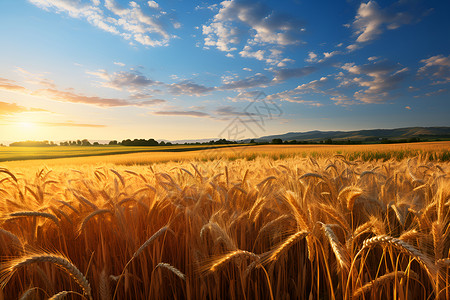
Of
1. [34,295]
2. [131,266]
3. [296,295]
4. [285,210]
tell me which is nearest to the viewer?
[34,295]

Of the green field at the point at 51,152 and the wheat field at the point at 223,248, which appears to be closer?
the wheat field at the point at 223,248

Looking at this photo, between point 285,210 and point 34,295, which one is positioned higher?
point 285,210

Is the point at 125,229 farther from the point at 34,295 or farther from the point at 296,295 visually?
the point at 296,295

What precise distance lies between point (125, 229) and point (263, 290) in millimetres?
1028

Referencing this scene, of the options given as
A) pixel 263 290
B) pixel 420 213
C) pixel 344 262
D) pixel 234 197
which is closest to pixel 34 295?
pixel 263 290

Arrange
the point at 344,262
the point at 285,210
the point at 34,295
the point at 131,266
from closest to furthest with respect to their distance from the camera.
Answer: the point at 344,262, the point at 34,295, the point at 131,266, the point at 285,210

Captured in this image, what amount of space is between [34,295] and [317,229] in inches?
68.7

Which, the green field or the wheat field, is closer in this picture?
the wheat field

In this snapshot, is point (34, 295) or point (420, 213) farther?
point (420, 213)

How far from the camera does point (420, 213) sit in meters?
1.64

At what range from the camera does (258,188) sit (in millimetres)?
2223

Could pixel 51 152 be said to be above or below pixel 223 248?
above

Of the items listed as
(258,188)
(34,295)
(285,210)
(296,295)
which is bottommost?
(296,295)

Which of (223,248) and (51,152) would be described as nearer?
(223,248)
